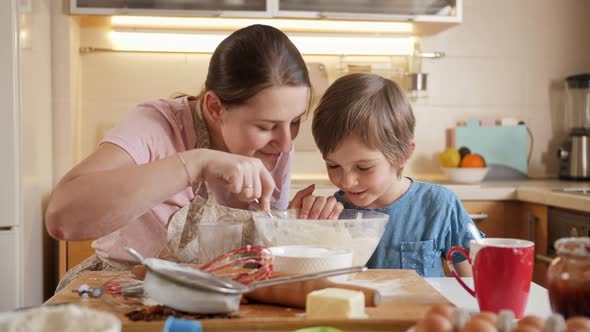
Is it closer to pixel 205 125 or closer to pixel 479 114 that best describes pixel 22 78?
pixel 205 125

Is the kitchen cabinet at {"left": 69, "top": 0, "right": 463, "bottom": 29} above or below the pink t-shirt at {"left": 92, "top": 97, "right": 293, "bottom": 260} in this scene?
above

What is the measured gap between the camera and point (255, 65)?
4.81 ft

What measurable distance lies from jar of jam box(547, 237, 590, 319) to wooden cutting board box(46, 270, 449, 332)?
0.18 metres

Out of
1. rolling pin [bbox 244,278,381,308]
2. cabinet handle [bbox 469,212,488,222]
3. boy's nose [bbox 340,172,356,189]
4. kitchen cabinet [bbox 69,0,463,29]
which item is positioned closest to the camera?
rolling pin [bbox 244,278,381,308]

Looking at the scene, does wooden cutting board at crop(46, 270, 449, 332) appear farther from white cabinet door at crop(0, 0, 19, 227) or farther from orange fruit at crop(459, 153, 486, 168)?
orange fruit at crop(459, 153, 486, 168)

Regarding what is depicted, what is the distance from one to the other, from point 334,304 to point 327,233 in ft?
1.04

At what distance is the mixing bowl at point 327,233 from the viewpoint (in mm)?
1212

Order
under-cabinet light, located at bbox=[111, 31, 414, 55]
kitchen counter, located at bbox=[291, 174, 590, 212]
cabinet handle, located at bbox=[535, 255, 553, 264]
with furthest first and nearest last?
under-cabinet light, located at bbox=[111, 31, 414, 55] → cabinet handle, located at bbox=[535, 255, 553, 264] → kitchen counter, located at bbox=[291, 174, 590, 212]

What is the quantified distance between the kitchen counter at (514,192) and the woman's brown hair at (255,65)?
1.14 m

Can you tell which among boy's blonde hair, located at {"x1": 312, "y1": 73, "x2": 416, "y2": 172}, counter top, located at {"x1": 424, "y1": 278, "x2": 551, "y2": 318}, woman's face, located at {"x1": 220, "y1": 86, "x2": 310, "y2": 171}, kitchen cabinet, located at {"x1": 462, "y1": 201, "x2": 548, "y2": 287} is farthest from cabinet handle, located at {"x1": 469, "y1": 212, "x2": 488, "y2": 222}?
counter top, located at {"x1": 424, "y1": 278, "x2": 551, "y2": 318}

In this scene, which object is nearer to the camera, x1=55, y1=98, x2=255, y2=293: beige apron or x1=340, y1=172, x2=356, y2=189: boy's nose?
x1=55, y1=98, x2=255, y2=293: beige apron

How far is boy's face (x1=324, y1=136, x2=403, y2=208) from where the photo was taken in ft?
5.11

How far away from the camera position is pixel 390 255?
64.1 inches

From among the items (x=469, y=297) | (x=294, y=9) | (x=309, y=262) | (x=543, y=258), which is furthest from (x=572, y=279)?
(x=294, y=9)
